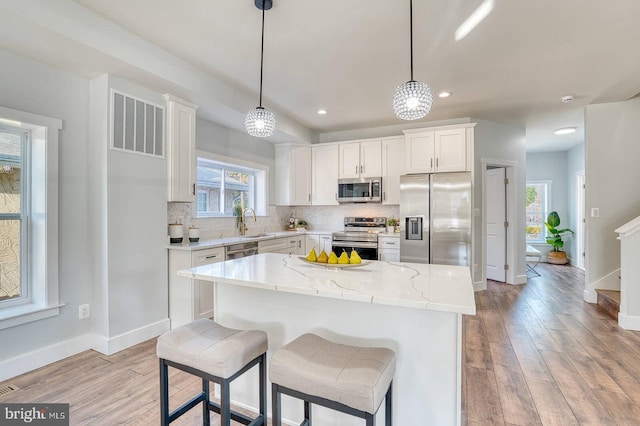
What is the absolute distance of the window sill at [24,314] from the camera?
2.33 m

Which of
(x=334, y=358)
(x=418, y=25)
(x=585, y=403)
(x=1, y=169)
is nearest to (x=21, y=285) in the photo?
(x=1, y=169)

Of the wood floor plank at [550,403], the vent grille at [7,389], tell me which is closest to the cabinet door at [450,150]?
the wood floor plank at [550,403]

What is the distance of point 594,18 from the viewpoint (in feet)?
7.82

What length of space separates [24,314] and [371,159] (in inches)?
169

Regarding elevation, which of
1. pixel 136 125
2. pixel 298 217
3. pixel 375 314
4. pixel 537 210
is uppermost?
pixel 136 125

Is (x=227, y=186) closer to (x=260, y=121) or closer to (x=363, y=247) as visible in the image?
(x=363, y=247)

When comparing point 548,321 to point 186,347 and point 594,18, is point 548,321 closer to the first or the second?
point 594,18

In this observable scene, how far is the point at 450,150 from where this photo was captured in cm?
439

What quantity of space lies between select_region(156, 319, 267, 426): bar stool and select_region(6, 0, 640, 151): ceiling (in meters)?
2.14

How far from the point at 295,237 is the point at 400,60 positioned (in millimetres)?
2903

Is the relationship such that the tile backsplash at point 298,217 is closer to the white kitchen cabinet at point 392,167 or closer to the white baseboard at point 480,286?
the white kitchen cabinet at point 392,167

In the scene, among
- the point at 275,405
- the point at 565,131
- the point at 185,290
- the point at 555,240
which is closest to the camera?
the point at 275,405

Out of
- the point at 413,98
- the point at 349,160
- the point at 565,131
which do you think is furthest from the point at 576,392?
the point at 565,131

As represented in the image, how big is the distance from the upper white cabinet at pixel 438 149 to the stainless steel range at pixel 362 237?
1.05 meters
